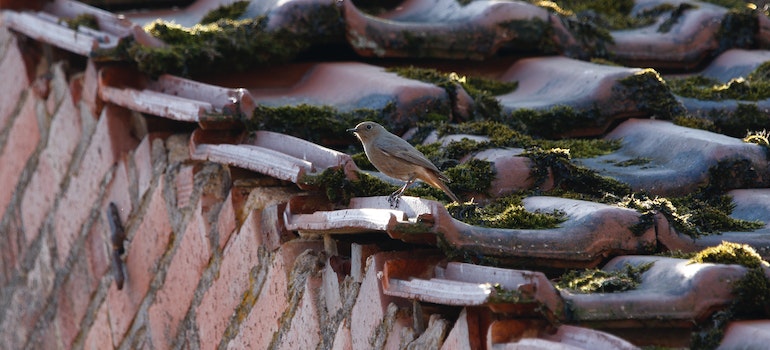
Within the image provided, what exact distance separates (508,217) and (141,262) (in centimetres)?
186

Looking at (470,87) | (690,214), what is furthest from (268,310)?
(690,214)

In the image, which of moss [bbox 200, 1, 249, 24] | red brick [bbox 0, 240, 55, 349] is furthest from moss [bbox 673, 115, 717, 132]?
red brick [bbox 0, 240, 55, 349]

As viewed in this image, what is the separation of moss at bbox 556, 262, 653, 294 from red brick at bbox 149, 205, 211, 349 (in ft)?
5.20

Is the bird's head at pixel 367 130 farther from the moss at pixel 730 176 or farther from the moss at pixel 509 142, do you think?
the moss at pixel 730 176

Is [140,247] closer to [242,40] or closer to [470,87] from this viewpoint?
[242,40]

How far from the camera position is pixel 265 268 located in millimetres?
3291

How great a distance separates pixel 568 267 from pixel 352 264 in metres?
0.64

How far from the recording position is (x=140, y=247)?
404 centimetres

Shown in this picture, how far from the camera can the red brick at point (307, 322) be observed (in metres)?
3.07

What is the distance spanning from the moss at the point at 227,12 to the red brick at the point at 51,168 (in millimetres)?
657

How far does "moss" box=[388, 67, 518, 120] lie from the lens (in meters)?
3.61

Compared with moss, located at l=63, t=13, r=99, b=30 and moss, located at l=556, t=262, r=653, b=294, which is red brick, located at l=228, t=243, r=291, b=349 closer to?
moss, located at l=556, t=262, r=653, b=294

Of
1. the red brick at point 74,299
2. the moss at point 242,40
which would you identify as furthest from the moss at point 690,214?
the red brick at point 74,299

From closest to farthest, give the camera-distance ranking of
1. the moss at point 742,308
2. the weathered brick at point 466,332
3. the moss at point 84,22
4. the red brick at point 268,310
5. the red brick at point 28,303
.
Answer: the moss at point 742,308, the weathered brick at point 466,332, the red brick at point 268,310, the moss at point 84,22, the red brick at point 28,303
